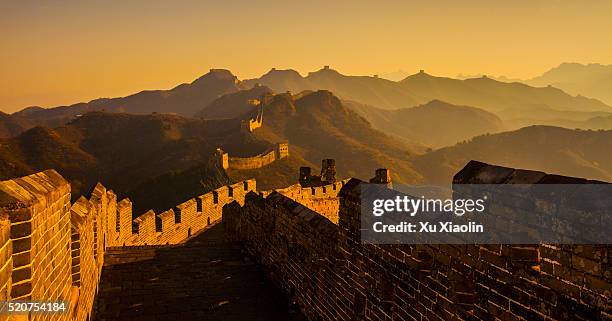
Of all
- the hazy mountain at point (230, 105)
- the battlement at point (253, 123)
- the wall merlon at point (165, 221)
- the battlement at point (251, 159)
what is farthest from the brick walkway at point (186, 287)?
the hazy mountain at point (230, 105)

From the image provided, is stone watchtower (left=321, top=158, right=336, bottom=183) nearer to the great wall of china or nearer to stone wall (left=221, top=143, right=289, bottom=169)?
the great wall of china

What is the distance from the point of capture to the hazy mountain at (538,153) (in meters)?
121

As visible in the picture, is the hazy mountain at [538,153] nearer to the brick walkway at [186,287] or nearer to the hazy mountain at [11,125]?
the brick walkway at [186,287]

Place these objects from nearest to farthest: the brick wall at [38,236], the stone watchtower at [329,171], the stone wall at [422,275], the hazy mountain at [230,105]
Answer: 1. the stone wall at [422,275]
2. the brick wall at [38,236]
3. the stone watchtower at [329,171]
4. the hazy mountain at [230,105]

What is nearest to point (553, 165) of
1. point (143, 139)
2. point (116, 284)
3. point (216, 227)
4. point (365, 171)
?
point (365, 171)

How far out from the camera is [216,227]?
723 inches

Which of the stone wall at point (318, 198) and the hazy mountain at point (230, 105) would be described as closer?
the stone wall at point (318, 198)

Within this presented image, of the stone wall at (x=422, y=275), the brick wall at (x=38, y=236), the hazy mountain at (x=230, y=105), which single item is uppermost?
the hazy mountain at (x=230, y=105)

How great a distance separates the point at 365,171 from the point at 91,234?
90.8m

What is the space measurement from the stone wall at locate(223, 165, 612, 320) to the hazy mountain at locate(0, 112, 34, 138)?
147m

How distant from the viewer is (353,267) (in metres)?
5.55

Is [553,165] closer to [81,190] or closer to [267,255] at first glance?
[81,190]

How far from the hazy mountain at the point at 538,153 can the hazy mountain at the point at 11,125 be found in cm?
11104

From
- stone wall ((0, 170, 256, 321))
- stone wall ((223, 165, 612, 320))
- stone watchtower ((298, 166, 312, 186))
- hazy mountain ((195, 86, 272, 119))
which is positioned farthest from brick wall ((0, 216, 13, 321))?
hazy mountain ((195, 86, 272, 119))
